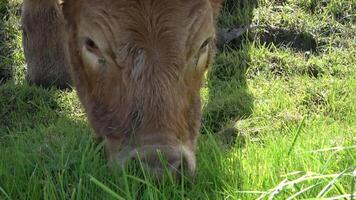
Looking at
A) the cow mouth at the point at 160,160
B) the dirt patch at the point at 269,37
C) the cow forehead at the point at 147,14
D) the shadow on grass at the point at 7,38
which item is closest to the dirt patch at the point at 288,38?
the dirt patch at the point at 269,37

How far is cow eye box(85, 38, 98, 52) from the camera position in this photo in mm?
4164

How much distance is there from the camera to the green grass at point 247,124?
3.19 metres

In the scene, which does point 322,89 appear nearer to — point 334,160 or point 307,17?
point 307,17

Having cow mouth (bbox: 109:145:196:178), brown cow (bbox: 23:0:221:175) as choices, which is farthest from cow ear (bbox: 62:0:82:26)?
cow mouth (bbox: 109:145:196:178)

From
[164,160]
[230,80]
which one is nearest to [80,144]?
[164,160]

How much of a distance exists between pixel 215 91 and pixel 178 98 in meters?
2.27

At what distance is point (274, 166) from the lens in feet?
11.4

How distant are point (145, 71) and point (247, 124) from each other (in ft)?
5.97

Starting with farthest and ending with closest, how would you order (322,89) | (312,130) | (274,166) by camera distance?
(322,89), (312,130), (274,166)

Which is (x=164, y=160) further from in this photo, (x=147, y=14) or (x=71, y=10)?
(x=71, y=10)

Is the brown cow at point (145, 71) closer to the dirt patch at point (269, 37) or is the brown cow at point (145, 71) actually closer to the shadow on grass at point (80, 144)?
the shadow on grass at point (80, 144)

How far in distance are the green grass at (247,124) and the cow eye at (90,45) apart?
0.54 metres

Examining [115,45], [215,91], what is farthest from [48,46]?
[115,45]

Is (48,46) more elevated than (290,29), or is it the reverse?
(48,46)
